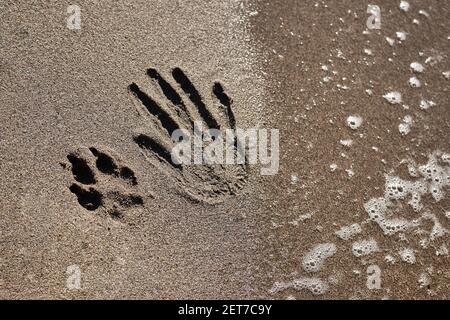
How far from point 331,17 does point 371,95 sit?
0.40 m

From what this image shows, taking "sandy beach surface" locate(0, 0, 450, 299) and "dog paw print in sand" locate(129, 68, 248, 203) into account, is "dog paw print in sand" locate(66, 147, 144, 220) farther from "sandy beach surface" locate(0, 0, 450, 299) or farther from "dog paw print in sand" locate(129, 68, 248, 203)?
"dog paw print in sand" locate(129, 68, 248, 203)

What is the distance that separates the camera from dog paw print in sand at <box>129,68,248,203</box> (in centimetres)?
230

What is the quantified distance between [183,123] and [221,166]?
0.24 m

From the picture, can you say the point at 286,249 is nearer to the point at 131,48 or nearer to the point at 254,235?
the point at 254,235

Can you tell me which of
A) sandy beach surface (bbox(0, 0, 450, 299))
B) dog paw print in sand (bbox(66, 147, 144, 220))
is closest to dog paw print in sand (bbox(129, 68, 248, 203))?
sandy beach surface (bbox(0, 0, 450, 299))

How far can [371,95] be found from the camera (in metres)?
2.46

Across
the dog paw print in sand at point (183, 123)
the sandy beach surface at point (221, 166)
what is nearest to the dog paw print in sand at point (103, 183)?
the sandy beach surface at point (221, 166)

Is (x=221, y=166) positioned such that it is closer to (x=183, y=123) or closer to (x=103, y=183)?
(x=183, y=123)

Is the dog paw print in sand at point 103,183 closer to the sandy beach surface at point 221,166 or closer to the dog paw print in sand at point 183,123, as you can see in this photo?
the sandy beach surface at point 221,166

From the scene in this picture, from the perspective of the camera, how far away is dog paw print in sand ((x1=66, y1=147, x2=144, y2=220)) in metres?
2.24

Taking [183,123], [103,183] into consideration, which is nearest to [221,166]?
[183,123]

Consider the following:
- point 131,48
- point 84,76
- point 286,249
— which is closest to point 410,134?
point 286,249

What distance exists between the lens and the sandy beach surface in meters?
2.22
